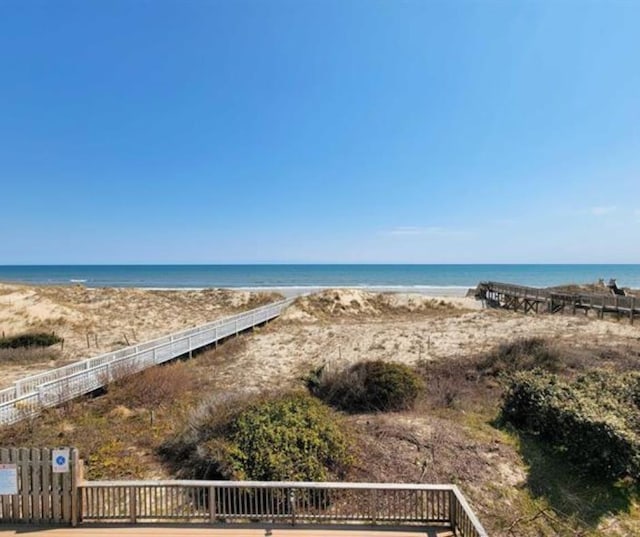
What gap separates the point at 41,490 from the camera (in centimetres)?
443

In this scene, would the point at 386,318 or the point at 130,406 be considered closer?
the point at 130,406

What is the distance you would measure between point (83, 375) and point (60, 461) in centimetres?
620

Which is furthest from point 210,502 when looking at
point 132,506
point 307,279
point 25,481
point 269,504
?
point 307,279

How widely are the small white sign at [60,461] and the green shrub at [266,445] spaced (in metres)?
1.94

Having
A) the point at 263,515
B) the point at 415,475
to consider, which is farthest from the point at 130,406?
the point at 415,475

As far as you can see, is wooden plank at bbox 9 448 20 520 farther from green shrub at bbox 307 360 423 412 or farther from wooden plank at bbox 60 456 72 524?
green shrub at bbox 307 360 423 412

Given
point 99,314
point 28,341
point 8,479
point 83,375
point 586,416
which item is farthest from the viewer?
point 99,314

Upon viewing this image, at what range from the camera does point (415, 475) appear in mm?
5645

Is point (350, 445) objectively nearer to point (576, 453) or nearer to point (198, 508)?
point (198, 508)

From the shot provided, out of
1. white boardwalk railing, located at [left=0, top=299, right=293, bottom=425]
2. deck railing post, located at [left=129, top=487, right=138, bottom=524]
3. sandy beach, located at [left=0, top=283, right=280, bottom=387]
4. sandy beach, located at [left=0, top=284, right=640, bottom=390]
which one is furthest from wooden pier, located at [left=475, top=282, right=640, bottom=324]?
deck railing post, located at [left=129, top=487, right=138, bottom=524]

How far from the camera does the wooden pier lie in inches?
839

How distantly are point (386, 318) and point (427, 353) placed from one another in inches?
461

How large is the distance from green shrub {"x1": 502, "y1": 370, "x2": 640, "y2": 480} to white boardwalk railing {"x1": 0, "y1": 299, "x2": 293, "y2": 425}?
10.4 meters

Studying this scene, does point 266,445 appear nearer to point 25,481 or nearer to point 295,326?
point 25,481
